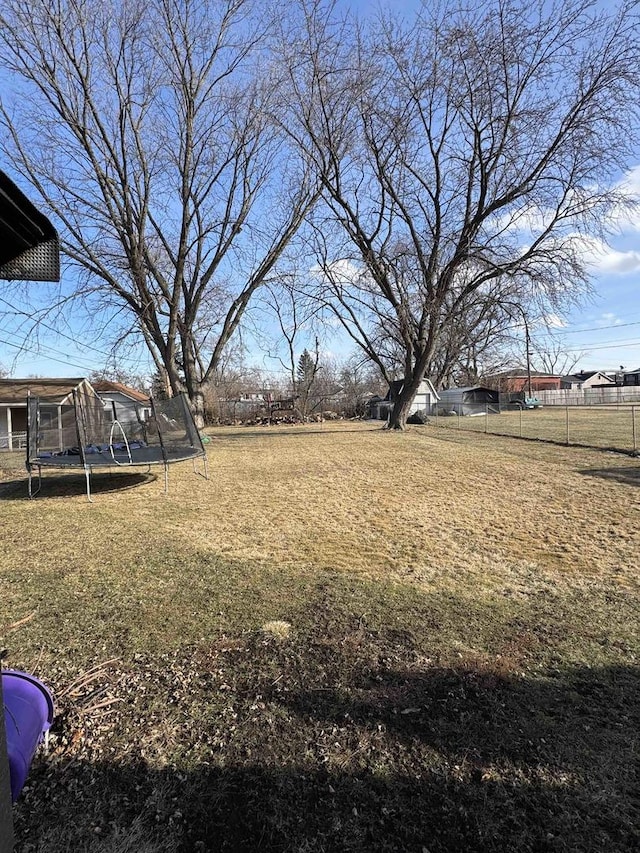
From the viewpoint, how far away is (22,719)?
184 cm

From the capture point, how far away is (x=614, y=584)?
3.66 metres

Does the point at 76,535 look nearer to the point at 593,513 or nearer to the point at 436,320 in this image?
the point at 593,513

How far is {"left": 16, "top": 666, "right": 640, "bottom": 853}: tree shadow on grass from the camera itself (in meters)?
1.56

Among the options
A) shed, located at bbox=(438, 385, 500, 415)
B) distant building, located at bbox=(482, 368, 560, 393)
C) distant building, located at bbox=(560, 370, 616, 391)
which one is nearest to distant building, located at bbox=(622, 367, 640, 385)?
distant building, located at bbox=(560, 370, 616, 391)

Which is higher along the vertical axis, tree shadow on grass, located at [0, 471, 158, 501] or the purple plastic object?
tree shadow on grass, located at [0, 471, 158, 501]

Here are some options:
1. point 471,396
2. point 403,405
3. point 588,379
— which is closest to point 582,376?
point 588,379

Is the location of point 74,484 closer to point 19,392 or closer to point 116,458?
point 116,458

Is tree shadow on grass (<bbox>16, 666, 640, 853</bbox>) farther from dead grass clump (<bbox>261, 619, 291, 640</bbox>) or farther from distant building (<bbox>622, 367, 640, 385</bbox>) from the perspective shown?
distant building (<bbox>622, 367, 640, 385</bbox>)

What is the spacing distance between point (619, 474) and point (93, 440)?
411 inches

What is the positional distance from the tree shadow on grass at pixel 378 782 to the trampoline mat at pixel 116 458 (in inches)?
247

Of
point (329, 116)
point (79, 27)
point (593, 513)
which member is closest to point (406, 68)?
point (329, 116)

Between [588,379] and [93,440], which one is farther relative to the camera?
[588,379]

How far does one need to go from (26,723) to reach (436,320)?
19.0m

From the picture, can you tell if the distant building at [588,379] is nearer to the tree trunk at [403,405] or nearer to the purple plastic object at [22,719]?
the tree trunk at [403,405]
